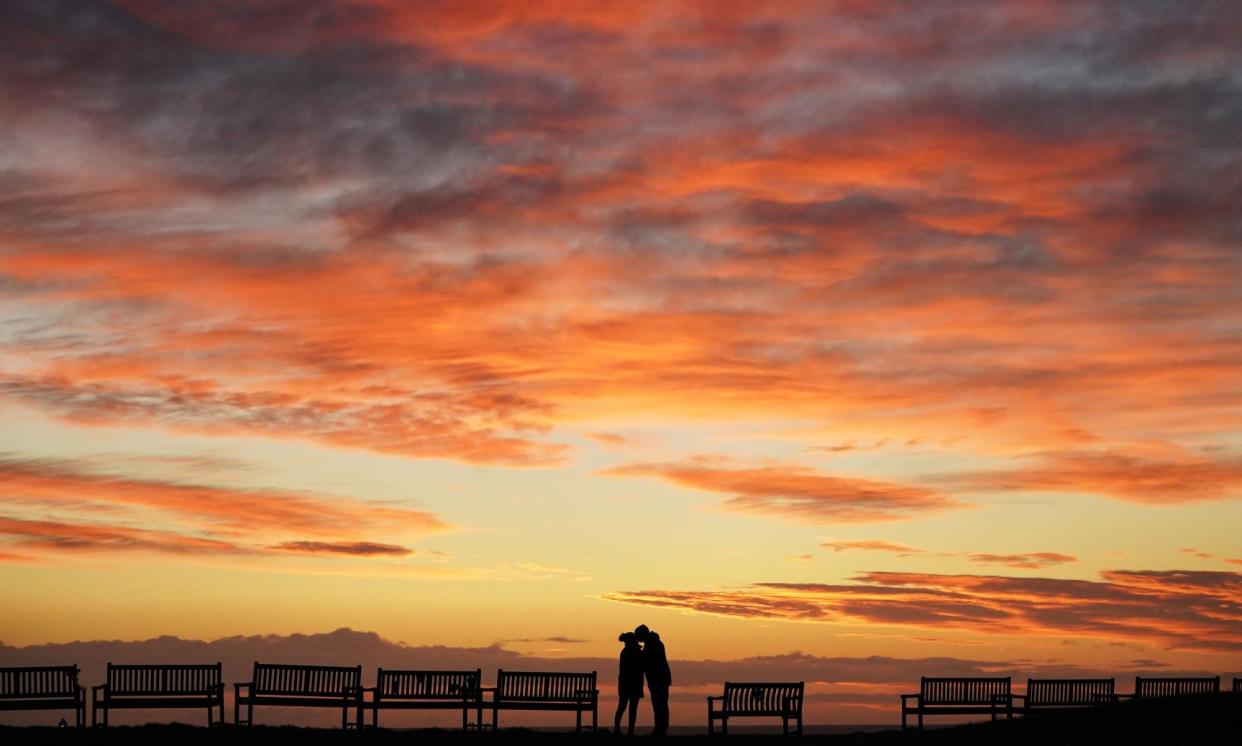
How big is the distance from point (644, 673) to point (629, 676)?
25cm

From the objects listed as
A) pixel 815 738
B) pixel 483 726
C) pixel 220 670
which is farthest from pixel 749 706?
pixel 220 670

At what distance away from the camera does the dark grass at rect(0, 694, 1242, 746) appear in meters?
19.3

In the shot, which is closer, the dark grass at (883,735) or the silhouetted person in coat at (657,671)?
the dark grass at (883,735)

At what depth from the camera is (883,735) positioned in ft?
76.5

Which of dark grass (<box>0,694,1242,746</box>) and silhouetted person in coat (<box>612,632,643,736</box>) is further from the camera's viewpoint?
silhouetted person in coat (<box>612,632,643,736</box>)

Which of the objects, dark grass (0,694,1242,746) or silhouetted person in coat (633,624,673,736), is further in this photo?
silhouetted person in coat (633,624,673,736)

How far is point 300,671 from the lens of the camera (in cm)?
2305

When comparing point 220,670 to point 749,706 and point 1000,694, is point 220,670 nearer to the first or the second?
point 749,706

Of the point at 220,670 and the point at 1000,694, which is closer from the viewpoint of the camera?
the point at 220,670

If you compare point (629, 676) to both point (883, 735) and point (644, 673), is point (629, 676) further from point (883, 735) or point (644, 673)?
point (883, 735)

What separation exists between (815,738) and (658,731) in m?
3.28

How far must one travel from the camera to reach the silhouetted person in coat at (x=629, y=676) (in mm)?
22469

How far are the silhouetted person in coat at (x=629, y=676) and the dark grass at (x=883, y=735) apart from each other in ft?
1.51

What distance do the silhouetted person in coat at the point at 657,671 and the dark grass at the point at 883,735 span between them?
0.41 m
